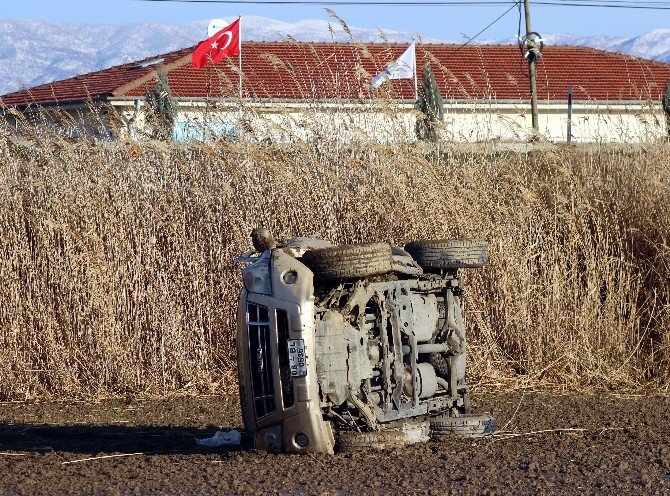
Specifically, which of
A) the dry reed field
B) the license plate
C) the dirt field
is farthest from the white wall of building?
the license plate

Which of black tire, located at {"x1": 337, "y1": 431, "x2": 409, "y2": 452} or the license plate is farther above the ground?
the license plate

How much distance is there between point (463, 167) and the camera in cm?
983

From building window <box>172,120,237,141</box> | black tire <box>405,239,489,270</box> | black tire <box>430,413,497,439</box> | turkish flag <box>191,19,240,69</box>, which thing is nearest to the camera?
black tire <box>430,413,497,439</box>

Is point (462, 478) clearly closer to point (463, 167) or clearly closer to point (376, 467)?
point (376, 467)

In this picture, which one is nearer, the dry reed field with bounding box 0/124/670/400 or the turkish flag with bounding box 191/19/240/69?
the dry reed field with bounding box 0/124/670/400

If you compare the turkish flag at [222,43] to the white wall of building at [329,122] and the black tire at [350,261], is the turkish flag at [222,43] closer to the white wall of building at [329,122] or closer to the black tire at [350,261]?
the white wall of building at [329,122]

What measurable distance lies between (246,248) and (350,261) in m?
3.27

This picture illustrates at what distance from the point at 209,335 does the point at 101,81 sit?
28.3 m

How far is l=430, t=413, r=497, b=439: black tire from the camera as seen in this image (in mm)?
6711

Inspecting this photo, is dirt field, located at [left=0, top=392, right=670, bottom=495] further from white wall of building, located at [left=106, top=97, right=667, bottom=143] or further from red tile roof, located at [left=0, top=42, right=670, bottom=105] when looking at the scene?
red tile roof, located at [left=0, top=42, right=670, bottom=105]

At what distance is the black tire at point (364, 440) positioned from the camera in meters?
6.24

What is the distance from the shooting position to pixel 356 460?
6.11 meters

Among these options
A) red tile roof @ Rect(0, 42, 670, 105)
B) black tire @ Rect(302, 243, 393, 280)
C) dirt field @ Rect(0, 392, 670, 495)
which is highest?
red tile roof @ Rect(0, 42, 670, 105)

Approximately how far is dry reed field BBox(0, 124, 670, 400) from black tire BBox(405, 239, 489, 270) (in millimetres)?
2227
